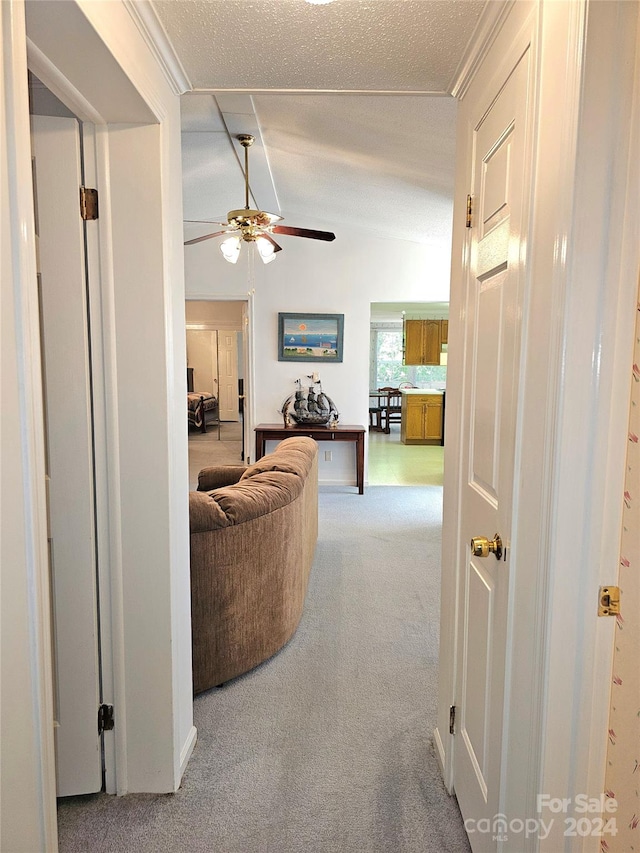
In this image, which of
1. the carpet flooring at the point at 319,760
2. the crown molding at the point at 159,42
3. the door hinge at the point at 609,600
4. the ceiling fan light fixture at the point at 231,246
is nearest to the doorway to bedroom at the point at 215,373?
the ceiling fan light fixture at the point at 231,246

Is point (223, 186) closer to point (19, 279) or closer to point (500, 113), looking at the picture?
point (500, 113)

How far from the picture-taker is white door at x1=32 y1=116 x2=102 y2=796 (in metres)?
1.65

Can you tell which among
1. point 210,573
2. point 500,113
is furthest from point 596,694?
point 210,573

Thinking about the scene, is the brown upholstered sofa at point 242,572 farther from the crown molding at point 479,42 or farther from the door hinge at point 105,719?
the crown molding at point 479,42

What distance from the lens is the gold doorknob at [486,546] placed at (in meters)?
1.36

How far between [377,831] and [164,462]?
130cm

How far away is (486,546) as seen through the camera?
1.39 m

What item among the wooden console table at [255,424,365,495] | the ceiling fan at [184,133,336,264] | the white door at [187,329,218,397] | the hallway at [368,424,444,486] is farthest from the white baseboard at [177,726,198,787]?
the white door at [187,329,218,397]

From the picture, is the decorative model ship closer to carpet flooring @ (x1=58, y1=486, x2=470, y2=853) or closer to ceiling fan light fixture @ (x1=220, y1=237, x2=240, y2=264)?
ceiling fan light fixture @ (x1=220, y1=237, x2=240, y2=264)

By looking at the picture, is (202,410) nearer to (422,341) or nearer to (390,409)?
(390,409)

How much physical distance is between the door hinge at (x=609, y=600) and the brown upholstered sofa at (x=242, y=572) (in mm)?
1637

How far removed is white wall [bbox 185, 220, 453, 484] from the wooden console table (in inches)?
21.5

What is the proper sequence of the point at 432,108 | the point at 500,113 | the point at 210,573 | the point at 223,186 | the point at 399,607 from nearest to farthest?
the point at 500,113, the point at 210,573, the point at 432,108, the point at 399,607, the point at 223,186

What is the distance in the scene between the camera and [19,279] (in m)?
0.89
